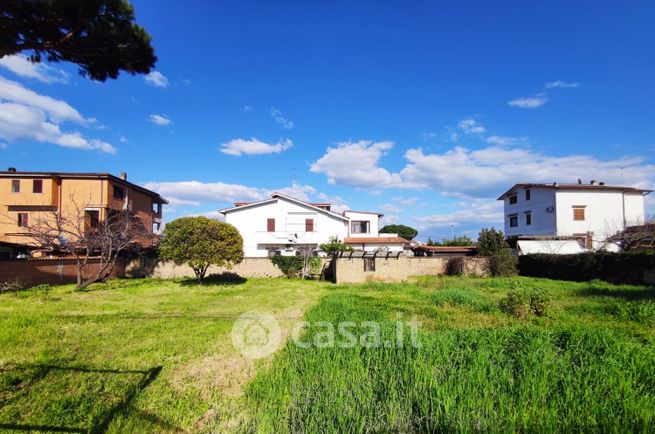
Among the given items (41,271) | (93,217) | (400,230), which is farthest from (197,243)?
(400,230)

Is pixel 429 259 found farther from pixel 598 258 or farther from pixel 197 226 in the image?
pixel 197 226

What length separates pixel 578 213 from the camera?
94.6 feet

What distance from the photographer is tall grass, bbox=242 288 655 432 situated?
326 centimetres

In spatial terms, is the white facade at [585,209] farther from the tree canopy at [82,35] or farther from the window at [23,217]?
the window at [23,217]

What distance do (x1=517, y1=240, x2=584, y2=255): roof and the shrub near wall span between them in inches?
97.2

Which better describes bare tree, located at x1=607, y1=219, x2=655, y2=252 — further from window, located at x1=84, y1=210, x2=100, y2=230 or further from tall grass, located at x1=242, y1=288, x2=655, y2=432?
window, located at x1=84, y1=210, x2=100, y2=230

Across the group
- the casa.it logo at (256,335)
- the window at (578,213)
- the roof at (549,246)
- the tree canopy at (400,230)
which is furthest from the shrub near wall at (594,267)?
the tree canopy at (400,230)

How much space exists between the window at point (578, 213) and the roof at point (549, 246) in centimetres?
583

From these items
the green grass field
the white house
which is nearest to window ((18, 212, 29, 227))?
the green grass field

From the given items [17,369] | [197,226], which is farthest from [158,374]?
[197,226]

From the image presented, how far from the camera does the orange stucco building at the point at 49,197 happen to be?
2531 centimetres

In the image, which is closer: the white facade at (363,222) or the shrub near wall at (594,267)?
the shrub near wall at (594,267)

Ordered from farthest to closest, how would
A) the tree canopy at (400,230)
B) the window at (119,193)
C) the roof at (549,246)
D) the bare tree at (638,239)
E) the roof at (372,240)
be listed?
the tree canopy at (400,230), the roof at (372,240), the window at (119,193), the roof at (549,246), the bare tree at (638,239)

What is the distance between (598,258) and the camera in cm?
1706
